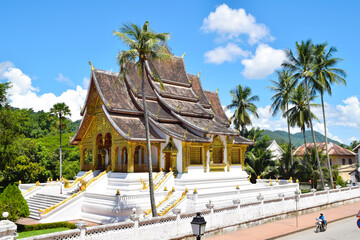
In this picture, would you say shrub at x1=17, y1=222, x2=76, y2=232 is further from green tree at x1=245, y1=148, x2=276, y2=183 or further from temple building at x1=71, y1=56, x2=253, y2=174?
green tree at x1=245, y1=148, x2=276, y2=183

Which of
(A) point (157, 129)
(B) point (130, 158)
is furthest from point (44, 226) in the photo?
(A) point (157, 129)

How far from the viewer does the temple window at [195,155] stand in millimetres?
22198

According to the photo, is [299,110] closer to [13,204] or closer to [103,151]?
[103,151]

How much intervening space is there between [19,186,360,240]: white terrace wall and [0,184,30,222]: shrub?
7301 millimetres

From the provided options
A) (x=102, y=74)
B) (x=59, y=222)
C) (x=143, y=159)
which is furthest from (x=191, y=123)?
(x=59, y=222)

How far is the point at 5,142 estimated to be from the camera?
89.4ft

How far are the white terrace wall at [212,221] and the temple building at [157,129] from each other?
4912 millimetres

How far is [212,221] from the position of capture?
13906 mm

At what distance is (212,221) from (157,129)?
32.8ft

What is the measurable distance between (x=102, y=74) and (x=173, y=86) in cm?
571

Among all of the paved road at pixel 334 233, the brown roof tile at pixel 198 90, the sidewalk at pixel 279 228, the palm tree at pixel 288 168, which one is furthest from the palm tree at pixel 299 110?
the paved road at pixel 334 233

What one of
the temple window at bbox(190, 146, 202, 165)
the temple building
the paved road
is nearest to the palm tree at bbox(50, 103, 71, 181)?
the temple building

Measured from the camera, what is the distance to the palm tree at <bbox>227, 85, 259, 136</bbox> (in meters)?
40.6

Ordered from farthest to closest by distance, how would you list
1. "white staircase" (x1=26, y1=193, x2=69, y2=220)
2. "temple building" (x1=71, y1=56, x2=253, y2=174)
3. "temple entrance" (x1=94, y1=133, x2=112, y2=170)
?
"temple entrance" (x1=94, y1=133, x2=112, y2=170) → "temple building" (x1=71, y1=56, x2=253, y2=174) → "white staircase" (x1=26, y1=193, x2=69, y2=220)
